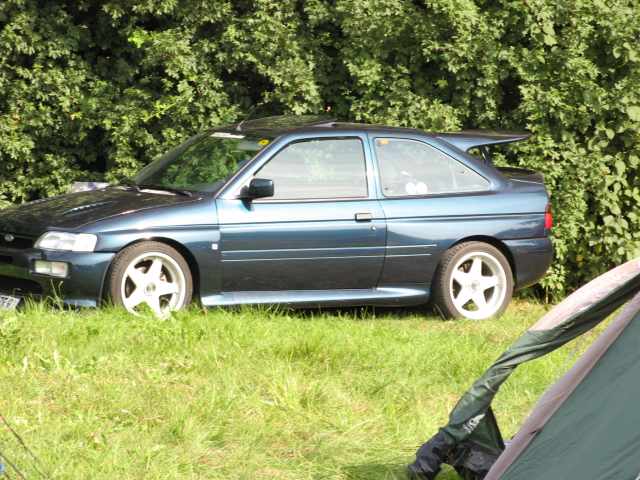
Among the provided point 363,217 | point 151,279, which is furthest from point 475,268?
point 151,279

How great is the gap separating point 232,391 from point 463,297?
3.51m

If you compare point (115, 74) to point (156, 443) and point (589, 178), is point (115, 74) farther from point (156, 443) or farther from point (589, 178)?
point (156, 443)

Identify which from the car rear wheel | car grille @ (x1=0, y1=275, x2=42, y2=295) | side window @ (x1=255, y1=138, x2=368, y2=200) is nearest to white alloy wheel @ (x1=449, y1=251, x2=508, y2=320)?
side window @ (x1=255, y1=138, x2=368, y2=200)

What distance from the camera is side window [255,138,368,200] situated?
916 cm

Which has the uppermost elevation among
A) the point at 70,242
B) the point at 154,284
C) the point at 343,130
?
the point at 343,130

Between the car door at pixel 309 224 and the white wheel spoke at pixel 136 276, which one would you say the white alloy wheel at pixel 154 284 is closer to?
the white wheel spoke at pixel 136 276

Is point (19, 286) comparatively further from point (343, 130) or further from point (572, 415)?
point (572, 415)

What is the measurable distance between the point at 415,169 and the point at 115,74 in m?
3.76

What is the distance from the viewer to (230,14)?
37.9ft

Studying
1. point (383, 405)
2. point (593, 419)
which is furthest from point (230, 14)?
point (593, 419)

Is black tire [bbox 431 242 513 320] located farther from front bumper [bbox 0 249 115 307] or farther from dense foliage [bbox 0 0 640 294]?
front bumper [bbox 0 249 115 307]

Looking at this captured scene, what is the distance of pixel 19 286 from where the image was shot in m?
8.61

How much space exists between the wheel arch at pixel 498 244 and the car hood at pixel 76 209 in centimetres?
223

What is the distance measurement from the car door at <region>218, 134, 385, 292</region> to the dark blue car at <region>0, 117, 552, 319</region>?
0.01 m
